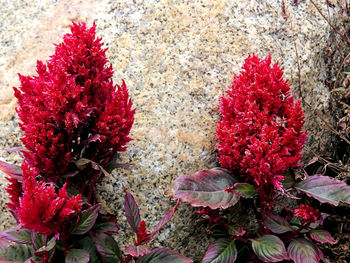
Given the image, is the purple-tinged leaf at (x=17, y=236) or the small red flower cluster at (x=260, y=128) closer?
the purple-tinged leaf at (x=17, y=236)

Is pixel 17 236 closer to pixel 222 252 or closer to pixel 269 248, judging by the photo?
pixel 222 252

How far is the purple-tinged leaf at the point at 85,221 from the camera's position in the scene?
1.92 m

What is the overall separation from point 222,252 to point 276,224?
0.35 meters

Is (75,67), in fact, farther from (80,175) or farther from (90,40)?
(80,175)

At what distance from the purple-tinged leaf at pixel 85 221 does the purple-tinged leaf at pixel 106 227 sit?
17cm

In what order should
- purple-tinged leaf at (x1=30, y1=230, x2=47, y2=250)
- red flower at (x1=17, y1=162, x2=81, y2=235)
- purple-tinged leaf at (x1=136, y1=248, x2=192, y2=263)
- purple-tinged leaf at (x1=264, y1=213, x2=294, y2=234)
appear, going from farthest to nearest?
purple-tinged leaf at (x1=264, y1=213, x2=294, y2=234), purple-tinged leaf at (x1=136, y1=248, x2=192, y2=263), purple-tinged leaf at (x1=30, y1=230, x2=47, y2=250), red flower at (x1=17, y1=162, x2=81, y2=235)

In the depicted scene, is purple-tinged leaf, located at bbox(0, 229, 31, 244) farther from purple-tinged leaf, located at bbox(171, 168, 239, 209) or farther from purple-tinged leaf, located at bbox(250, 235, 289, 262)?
purple-tinged leaf, located at bbox(250, 235, 289, 262)

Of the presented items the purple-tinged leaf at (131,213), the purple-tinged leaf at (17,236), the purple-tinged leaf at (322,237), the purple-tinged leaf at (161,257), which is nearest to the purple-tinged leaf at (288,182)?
the purple-tinged leaf at (322,237)

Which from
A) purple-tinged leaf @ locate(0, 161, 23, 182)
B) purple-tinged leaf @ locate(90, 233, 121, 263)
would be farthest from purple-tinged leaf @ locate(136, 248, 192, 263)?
purple-tinged leaf @ locate(0, 161, 23, 182)

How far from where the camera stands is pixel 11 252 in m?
1.94

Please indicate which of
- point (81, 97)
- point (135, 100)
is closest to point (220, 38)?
point (135, 100)

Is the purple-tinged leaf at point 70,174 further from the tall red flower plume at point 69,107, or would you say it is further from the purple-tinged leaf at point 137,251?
the purple-tinged leaf at point 137,251

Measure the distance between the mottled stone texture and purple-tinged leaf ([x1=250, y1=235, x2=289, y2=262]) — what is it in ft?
1.33

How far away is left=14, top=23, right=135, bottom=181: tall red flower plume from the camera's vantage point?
183 cm
